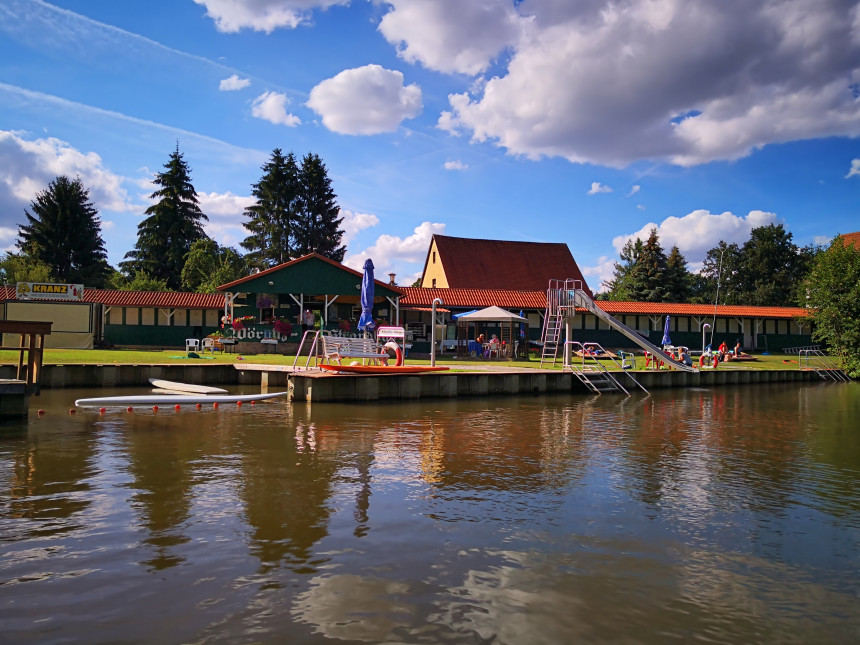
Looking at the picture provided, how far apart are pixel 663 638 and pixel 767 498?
4.79 metres

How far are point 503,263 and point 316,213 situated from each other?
19.3 m

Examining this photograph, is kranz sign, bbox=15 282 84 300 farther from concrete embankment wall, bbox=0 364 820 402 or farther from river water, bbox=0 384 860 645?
river water, bbox=0 384 860 645

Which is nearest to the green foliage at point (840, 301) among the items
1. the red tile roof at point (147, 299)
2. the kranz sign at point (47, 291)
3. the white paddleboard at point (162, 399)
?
the white paddleboard at point (162, 399)

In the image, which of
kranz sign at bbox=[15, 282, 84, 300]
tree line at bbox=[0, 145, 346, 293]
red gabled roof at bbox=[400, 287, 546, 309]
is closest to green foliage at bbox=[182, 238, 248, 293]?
tree line at bbox=[0, 145, 346, 293]

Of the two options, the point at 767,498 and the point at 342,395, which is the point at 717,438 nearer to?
the point at 767,498

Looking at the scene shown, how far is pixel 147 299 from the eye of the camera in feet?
119

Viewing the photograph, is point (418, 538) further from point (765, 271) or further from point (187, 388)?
point (765, 271)

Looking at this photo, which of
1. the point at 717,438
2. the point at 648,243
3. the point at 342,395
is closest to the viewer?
the point at 717,438

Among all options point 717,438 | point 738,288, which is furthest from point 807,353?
point 717,438

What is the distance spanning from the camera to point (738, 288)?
A: 70.1m

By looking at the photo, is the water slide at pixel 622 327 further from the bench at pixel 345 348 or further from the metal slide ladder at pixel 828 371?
the bench at pixel 345 348

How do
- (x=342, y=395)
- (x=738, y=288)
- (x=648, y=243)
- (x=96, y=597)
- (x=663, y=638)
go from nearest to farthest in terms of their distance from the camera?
1. (x=663, y=638)
2. (x=96, y=597)
3. (x=342, y=395)
4. (x=648, y=243)
5. (x=738, y=288)

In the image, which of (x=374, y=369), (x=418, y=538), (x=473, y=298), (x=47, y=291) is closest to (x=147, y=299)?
(x=47, y=291)

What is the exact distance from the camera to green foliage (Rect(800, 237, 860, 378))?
3412 cm
